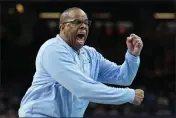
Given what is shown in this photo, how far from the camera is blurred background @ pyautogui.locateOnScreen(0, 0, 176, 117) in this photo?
26.5ft

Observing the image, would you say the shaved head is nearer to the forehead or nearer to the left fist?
the forehead

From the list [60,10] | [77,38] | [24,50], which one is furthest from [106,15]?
[77,38]

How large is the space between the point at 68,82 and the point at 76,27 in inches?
14.8

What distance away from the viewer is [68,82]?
128 inches

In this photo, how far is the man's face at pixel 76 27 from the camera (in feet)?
11.1

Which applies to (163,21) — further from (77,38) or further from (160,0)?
(77,38)

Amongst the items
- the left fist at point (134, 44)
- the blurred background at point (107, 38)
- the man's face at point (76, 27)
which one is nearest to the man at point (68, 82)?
the man's face at point (76, 27)

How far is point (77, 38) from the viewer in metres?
3.40

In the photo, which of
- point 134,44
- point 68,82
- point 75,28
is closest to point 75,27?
point 75,28

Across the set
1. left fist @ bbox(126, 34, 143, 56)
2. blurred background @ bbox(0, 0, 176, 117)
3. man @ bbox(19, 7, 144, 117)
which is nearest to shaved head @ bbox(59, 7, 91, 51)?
man @ bbox(19, 7, 144, 117)

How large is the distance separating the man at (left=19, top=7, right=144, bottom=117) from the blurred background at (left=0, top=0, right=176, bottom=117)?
456 cm

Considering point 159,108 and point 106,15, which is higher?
point 106,15

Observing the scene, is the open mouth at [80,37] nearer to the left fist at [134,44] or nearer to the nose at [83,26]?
the nose at [83,26]

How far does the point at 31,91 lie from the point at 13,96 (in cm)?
468
